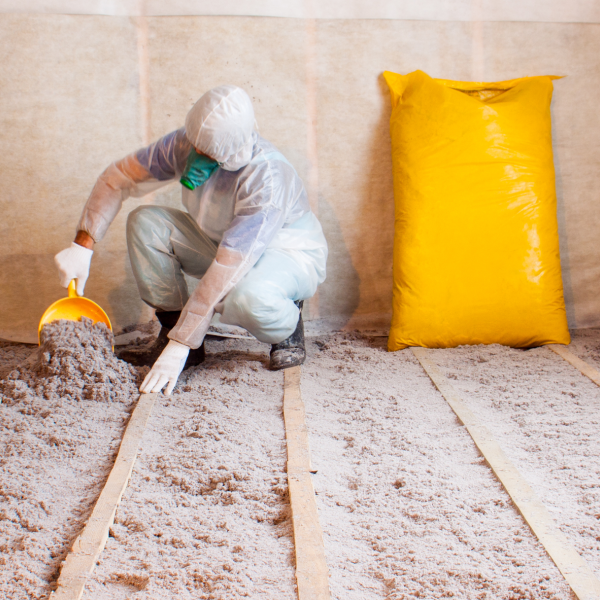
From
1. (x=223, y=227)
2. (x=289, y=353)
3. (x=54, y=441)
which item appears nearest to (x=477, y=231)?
(x=289, y=353)

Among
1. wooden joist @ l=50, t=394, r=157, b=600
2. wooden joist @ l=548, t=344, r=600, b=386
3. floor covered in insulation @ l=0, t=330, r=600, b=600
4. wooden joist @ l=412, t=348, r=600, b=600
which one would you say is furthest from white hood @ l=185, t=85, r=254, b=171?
wooden joist @ l=548, t=344, r=600, b=386

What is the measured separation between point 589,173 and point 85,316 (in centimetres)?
247

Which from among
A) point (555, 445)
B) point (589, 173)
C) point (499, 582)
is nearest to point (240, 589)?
point (499, 582)

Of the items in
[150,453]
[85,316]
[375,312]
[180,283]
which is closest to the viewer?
[150,453]

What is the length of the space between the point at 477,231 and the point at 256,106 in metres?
1.18

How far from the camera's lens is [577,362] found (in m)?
2.36

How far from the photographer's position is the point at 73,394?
2.01 meters

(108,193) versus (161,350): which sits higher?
(108,193)

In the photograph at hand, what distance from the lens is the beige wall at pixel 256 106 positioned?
104 inches

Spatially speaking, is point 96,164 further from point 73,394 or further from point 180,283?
point 73,394

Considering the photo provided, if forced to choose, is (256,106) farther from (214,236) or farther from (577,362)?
(577,362)

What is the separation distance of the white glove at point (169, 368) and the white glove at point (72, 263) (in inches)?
17.6

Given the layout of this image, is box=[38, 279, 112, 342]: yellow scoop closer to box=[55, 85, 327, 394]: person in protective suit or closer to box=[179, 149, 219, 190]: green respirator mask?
box=[55, 85, 327, 394]: person in protective suit

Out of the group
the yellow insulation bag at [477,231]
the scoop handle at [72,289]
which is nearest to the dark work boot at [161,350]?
the scoop handle at [72,289]
